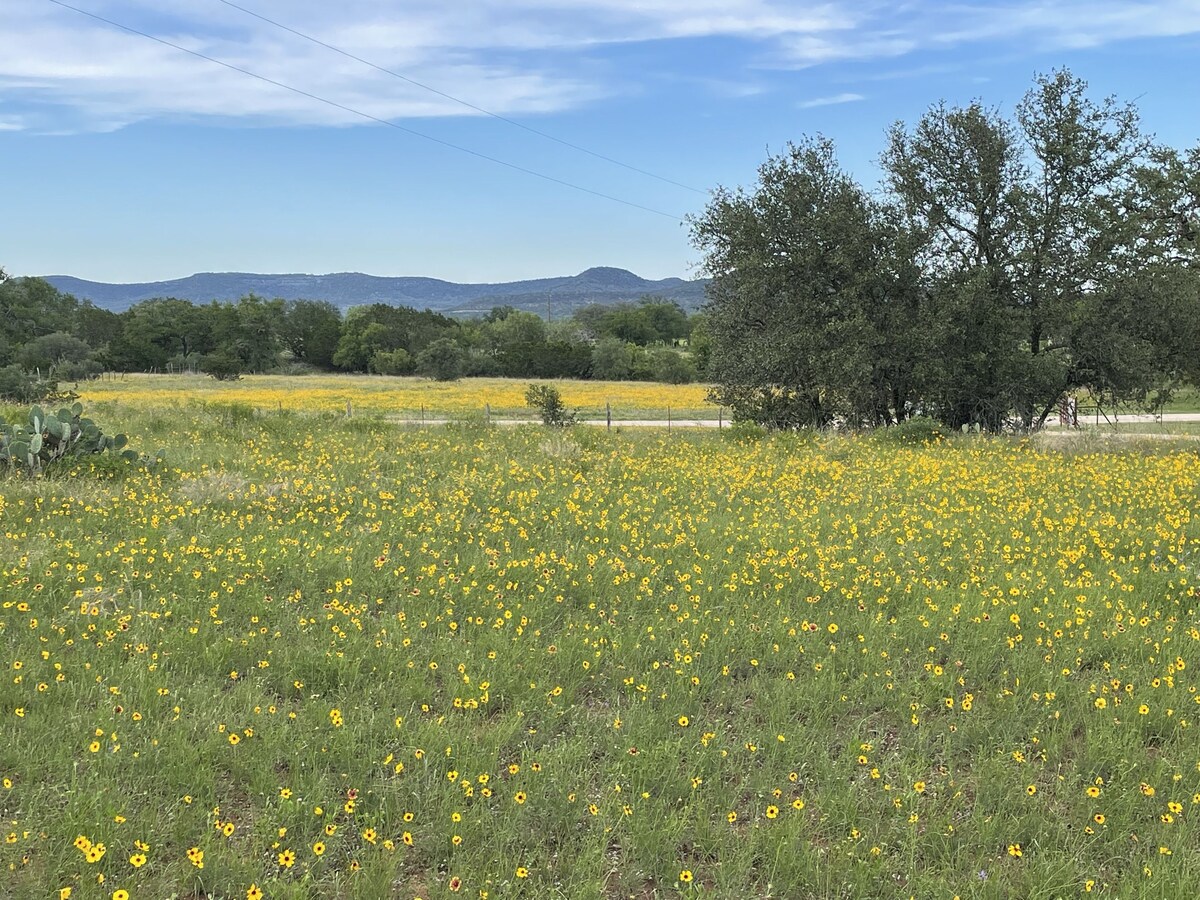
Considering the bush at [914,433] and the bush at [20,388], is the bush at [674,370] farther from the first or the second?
the bush at [914,433]

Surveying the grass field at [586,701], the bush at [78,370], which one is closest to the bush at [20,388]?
the grass field at [586,701]

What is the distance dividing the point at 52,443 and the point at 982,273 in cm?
1947

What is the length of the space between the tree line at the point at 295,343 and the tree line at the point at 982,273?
39.9 m

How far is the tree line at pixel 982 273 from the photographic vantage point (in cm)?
1936

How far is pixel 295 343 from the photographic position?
4021 inches

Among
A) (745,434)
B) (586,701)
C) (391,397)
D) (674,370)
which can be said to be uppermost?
(674,370)

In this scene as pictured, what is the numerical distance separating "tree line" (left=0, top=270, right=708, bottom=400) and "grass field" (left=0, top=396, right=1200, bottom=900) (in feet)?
177

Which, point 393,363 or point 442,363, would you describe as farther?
point 393,363

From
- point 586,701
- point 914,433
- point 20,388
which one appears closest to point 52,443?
point 586,701

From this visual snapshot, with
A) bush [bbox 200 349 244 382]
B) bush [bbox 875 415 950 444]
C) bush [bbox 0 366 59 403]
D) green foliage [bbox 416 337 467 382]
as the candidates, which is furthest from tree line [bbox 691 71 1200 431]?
bush [bbox 200 349 244 382]

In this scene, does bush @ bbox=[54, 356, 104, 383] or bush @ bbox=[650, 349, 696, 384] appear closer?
bush @ bbox=[54, 356, 104, 383]

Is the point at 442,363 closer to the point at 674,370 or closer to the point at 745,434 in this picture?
the point at 674,370

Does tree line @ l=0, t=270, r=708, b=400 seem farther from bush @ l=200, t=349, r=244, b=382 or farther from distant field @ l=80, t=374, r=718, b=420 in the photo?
distant field @ l=80, t=374, r=718, b=420

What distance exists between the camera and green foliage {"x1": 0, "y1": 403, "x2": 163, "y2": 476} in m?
10.6
